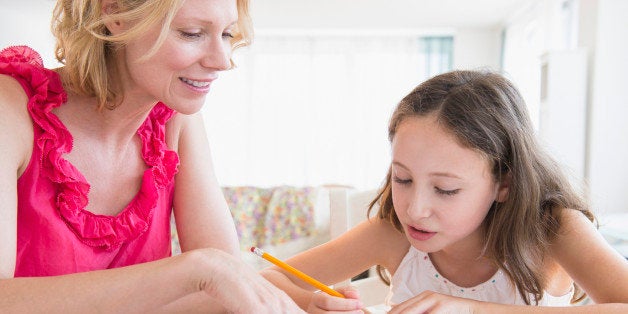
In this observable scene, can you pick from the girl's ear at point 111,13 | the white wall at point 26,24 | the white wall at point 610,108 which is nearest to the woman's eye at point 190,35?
the girl's ear at point 111,13

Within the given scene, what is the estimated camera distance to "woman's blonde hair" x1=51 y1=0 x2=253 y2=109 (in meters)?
0.99

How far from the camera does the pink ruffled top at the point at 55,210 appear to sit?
3.36ft

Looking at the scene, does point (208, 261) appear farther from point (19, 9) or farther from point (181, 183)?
point (19, 9)

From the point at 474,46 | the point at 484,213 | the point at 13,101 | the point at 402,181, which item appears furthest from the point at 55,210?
the point at 474,46

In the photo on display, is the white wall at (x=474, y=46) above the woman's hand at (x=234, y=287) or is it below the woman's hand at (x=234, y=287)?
above

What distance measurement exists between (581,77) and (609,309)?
3722mm

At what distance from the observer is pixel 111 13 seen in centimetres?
104

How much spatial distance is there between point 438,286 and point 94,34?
842 millimetres

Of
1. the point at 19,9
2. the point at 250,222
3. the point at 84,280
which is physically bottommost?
the point at 250,222

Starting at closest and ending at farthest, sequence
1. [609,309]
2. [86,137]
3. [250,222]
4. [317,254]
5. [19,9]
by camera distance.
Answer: [609,309] → [86,137] → [317,254] → [250,222] → [19,9]

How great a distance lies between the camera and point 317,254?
1.34 m

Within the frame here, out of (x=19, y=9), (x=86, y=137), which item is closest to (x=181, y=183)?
(x=86, y=137)

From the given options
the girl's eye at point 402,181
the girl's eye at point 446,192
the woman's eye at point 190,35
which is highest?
the woman's eye at point 190,35

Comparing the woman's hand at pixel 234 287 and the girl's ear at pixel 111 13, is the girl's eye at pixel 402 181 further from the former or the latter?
the girl's ear at pixel 111 13
